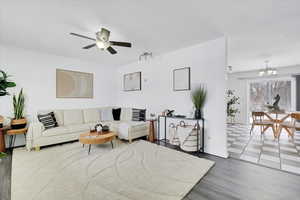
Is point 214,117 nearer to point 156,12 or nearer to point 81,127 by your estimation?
point 156,12

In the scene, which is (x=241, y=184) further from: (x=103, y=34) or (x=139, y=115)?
(x=103, y=34)

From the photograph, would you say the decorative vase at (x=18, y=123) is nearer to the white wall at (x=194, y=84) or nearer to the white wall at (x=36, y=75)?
the white wall at (x=36, y=75)

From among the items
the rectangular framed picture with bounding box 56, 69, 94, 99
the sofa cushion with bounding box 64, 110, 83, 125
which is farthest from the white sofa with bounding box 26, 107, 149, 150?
the rectangular framed picture with bounding box 56, 69, 94, 99

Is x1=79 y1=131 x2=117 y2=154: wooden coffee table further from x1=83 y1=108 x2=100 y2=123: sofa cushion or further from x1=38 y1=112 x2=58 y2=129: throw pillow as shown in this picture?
x1=83 y1=108 x2=100 y2=123: sofa cushion

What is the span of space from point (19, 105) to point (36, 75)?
2.86 ft

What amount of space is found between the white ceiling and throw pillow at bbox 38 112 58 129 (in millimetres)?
1681

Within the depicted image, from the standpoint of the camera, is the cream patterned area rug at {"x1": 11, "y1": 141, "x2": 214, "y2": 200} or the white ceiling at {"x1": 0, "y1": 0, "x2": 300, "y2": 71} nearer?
the cream patterned area rug at {"x1": 11, "y1": 141, "x2": 214, "y2": 200}

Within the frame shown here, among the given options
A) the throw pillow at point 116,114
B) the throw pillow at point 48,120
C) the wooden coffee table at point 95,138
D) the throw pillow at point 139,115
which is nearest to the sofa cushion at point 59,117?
the throw pillow at point 48,120

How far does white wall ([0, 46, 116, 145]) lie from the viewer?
11.1ft

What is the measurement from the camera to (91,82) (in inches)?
187

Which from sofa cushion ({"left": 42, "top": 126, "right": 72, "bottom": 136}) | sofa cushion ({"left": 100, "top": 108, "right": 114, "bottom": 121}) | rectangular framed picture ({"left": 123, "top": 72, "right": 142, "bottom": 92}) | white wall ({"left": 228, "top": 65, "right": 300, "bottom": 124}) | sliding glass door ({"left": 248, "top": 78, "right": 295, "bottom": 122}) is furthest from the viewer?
white wall ({"left": 228, "top": 65, "right": 300, "bottom": 124})

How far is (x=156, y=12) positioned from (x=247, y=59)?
3774mm

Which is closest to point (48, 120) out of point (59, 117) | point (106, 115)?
point (59, 117)

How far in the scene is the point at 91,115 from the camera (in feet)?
14.3
